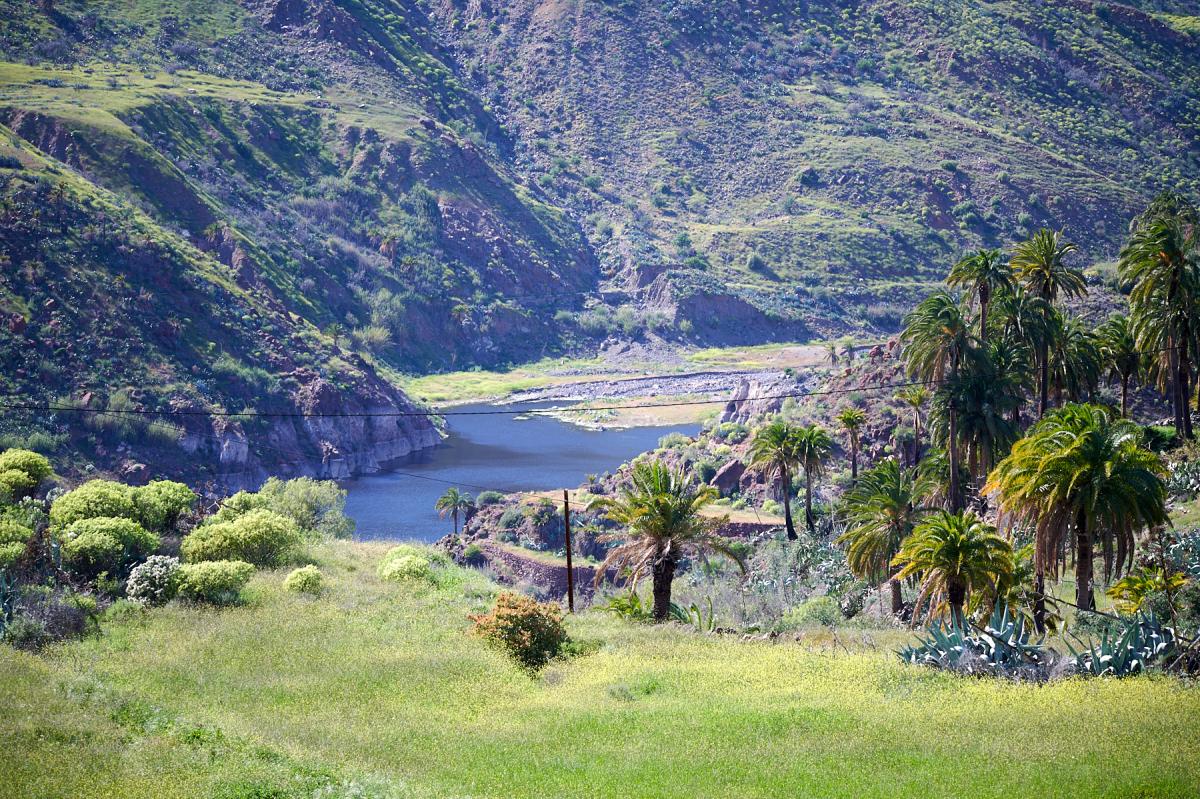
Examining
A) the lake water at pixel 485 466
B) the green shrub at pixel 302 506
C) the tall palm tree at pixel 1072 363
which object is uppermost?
the tall palm tree at pixel 1072 363

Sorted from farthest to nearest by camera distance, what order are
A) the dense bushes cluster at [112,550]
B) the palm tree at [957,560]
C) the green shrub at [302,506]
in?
the green shrub at [302,506] < the palm tree at [957,560] < the dense bushes cluster at [112,550]

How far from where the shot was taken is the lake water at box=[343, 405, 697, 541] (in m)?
106

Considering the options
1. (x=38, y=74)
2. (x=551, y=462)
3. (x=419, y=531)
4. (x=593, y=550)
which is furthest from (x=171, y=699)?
(x=38, y=74)

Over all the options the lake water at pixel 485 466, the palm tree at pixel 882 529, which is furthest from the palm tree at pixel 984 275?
the lake water at pixel 485 466

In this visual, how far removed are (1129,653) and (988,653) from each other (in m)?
3.08

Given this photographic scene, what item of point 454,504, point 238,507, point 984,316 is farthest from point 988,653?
point 454,504

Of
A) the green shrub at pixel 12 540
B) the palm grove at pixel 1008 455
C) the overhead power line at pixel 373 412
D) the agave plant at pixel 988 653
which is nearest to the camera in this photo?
the agave plant at pixel 988 653

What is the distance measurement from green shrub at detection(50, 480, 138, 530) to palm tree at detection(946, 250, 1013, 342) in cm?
3804

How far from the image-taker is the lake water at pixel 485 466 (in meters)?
106

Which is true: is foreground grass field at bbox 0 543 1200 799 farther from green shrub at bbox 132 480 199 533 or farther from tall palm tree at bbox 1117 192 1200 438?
tall palm tree at bbox 1117 192 1200 438

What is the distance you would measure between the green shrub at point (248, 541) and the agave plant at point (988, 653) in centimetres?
2287

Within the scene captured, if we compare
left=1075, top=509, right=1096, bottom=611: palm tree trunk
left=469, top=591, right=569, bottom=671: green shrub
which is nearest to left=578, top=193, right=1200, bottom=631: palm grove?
left=1075, top=509, right=1096, bottom=611: palm tree trunk

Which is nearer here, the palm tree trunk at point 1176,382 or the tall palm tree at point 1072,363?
the palm tree trunk at point 1176,382

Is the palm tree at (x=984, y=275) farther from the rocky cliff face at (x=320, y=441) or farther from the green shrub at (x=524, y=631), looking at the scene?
the rocky cliff face at (x=320, y=441)
